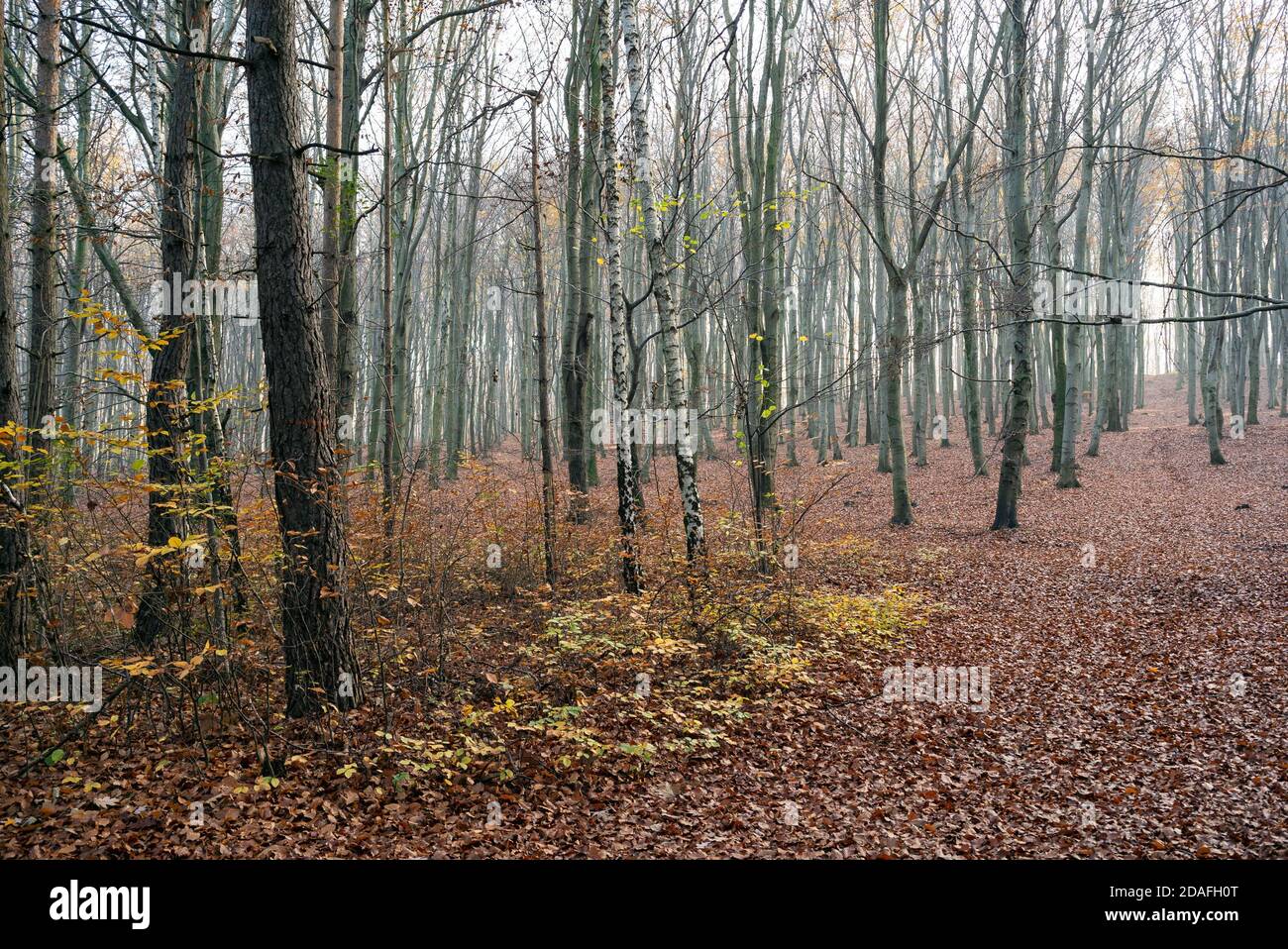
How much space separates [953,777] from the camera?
16.8ft

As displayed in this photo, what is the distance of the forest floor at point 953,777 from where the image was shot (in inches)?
160

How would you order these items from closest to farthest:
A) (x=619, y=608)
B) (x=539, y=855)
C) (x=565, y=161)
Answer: (x=539, y=855) → (x=619, y=608) → (x=565, y=161)

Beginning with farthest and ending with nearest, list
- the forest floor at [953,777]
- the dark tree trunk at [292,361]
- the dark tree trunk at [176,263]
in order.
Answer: the dark tree trunk at [176,263], the dark tree trunk at [292,361], the forest floor at [953,777]

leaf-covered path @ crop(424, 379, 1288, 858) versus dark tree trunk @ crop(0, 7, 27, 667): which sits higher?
dark tree trunk @ crop(0, 7, 27, 667)

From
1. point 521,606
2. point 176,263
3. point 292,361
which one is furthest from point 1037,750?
point 176,263

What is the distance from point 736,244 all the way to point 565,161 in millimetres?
11825

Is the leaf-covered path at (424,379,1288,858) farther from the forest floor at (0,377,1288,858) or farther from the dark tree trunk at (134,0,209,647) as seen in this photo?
the dark tree trunk at (134,0,209,647)

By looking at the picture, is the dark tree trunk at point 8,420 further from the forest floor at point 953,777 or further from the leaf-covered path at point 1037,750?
the leaf-covered path at point 1037,750

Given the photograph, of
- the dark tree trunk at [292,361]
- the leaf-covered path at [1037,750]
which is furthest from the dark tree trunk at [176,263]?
the leaf-covered path at [1037,750]

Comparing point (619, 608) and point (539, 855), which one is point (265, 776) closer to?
point (539, 855)

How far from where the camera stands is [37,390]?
6.05 meters

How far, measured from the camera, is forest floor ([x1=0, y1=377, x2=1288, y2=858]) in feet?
13.4

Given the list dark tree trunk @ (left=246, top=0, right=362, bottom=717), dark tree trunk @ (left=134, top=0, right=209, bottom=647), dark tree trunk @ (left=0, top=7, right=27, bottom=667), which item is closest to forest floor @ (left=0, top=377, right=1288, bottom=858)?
dark tree trunk @ (left=0, top=7, right=27, bottom=667)

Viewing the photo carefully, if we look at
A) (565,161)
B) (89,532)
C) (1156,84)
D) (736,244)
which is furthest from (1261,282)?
(89,532)
